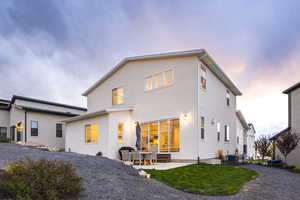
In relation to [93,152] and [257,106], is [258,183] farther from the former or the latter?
[257,106]

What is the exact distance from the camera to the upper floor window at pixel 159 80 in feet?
47.5

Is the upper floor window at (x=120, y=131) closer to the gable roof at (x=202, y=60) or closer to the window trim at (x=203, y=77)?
the gable roof at (x=202, y=60)

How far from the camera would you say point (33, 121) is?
22188 mm

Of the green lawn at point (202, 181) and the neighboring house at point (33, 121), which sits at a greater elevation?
the neighboring house at point (33, 121)

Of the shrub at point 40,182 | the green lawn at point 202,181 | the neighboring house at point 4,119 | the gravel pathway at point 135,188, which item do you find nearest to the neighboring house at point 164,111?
the green lawn at point 202,181

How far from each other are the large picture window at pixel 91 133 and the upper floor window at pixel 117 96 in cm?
260

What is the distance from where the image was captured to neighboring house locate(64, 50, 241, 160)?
1317 cm

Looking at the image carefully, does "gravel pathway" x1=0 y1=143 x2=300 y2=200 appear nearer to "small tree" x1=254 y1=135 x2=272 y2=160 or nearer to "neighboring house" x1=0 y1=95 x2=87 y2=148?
"small tree" x1=254 y1=135 x2=272 y2=160

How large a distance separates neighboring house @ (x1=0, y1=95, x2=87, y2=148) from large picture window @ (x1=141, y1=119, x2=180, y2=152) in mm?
12168

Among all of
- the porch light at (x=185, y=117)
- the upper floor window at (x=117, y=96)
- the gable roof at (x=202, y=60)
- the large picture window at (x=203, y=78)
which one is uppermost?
the gable roof at (x=202, y=60)

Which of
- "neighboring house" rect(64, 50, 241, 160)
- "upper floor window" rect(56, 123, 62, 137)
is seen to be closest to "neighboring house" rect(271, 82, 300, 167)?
"neighboring house" rect(64, 50, 241, 160)

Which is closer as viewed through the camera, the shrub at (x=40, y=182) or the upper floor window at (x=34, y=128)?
the shrub at (x=40, y=182)

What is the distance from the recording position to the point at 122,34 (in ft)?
66.4

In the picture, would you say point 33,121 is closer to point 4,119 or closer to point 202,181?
point 4,119
